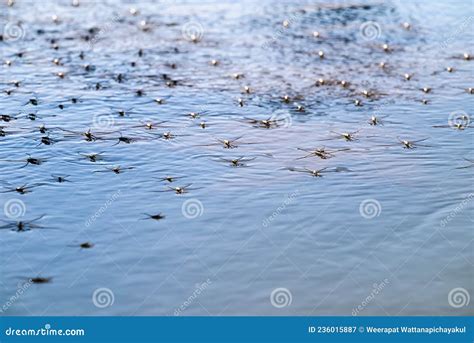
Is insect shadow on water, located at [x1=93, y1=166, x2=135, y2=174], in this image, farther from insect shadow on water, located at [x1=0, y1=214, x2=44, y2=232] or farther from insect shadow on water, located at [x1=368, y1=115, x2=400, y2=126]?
insect shadow on water, located at [x1=368, y1=115, x2=400, y2=126]

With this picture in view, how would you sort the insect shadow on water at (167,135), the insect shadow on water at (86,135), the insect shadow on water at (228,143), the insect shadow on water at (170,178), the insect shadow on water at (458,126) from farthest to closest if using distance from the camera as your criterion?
the insect shadow on water at (458,126)
the insect shadow on water at (167,135)
the insect shadow on water at (86,135)
the insect shadow on water at (228,143)
the insect shadow on water at (170,178)

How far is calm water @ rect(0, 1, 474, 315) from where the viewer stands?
1168 centimetres

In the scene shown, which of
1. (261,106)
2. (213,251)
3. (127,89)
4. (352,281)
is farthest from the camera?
(127,89)

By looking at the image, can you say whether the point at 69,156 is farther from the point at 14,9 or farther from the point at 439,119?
the point at 14,9

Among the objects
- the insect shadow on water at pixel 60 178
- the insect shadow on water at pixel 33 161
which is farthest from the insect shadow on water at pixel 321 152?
the insect shadow on water at pixel 33 161

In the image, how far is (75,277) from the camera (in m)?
11.9

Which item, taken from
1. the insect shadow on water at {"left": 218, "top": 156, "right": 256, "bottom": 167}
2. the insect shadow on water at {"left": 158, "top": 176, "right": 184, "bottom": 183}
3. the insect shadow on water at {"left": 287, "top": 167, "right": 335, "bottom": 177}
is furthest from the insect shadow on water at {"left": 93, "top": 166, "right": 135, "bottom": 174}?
the insect shadow on water at {"left": 287, "top": 167, "right": 335, "bottom": 177}

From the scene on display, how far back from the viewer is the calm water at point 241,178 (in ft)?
38.3

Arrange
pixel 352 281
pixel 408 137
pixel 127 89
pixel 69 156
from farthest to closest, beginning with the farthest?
1. pixel 127 89
2. pixel 408 137
3. pixel 69 156
4. pixel 352 281

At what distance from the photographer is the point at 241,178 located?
51.2ft

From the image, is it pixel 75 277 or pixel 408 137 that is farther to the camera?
pixel 408 137

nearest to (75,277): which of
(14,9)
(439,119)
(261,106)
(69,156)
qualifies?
(69,156)

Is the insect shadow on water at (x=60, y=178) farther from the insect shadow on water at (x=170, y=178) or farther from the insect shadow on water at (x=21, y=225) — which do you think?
the insect shadow on water at (x=170, y=178)

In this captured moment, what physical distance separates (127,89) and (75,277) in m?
11.4
